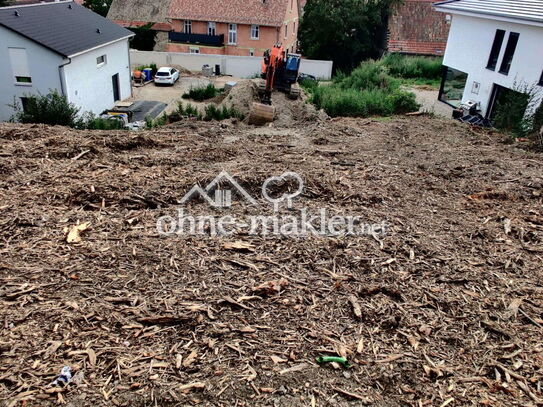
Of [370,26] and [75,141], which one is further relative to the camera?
[370,26]

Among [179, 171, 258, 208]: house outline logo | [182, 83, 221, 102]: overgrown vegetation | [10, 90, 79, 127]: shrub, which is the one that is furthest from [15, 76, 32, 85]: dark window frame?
[179, 171, 258, 208]: house outline logo

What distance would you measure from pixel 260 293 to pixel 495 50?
18.0 meters

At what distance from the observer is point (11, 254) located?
4781 mm

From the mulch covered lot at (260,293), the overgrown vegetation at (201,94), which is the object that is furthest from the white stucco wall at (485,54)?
the overgrown vegetation at (201,94)

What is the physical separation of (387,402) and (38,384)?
2597 mm

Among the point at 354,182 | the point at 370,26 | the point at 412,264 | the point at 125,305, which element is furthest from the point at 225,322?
the point at 370,26

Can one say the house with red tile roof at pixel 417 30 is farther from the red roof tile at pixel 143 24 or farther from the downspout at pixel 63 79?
the downspout at pixel 63 79

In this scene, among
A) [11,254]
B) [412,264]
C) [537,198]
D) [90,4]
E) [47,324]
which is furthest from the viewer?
[90,4]

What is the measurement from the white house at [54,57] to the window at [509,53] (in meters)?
17.6

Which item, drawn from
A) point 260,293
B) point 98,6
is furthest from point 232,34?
point 260,293

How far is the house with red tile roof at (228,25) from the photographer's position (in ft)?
111

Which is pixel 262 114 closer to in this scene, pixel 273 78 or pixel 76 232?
pixel 273 78

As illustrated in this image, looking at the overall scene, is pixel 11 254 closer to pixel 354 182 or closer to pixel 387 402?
pixel 387 402

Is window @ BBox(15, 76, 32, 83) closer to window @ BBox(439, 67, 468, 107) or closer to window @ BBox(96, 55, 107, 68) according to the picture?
window @ BBox(96, 55, 107, 68)
